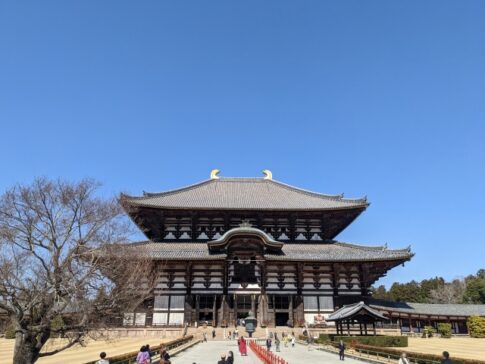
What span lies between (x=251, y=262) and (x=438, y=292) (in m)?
76.6

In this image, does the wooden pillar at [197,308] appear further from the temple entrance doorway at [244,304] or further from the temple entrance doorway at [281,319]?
the temple entrance doorway at [281,319]

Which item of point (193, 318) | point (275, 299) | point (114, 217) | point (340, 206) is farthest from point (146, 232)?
point (114, 217)

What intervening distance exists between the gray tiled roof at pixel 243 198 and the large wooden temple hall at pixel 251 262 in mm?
264

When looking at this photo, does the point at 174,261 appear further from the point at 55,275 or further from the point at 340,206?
the point at 55,275

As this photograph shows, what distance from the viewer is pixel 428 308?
44.5 meters

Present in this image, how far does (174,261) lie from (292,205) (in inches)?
638

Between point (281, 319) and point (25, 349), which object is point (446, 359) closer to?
point (25, 349)

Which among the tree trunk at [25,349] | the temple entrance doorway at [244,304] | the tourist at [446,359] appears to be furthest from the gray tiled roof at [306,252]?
the tourist at [446,359]

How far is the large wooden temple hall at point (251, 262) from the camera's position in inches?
1545

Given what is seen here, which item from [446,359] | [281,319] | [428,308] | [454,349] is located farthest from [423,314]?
[446,359]

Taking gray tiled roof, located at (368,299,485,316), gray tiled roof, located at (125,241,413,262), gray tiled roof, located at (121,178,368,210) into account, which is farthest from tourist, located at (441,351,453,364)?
gray tiled roof, located at (121,178,368,210)

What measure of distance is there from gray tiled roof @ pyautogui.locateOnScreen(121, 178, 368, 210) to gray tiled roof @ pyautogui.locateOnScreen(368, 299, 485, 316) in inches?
444

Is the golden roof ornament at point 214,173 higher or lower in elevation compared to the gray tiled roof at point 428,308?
higher

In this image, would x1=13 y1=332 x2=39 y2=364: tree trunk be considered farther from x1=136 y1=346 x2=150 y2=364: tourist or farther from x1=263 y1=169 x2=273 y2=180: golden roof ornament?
x1=263 y1=169 x2=273 y2=180: golden roof ornament
